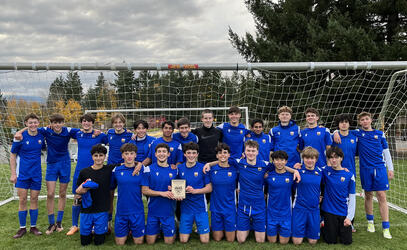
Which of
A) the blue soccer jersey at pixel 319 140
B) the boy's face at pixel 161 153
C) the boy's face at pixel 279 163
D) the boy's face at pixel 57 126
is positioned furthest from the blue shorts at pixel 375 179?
the boy's face at pixel 57 126

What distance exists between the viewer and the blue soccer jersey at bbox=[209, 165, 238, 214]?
134 inches

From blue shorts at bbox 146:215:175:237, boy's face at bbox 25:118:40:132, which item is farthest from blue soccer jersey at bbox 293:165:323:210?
boy's face at bbox 25:118:40:132

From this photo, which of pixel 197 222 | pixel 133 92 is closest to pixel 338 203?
pixel 197 222

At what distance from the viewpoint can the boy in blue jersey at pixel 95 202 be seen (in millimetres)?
3337

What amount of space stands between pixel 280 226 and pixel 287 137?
1224 millimetres

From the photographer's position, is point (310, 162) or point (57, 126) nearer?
point (310, 162)

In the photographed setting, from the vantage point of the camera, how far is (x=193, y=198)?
11.3 feet

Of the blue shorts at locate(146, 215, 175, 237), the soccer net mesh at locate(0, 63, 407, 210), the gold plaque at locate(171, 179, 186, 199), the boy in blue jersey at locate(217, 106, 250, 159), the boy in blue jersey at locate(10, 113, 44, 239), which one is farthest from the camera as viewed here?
the soccer net mesh at locate(0, 63, 407, 210)

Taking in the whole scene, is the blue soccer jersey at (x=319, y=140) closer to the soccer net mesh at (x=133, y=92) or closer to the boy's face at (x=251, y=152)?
the boy's face at (x=251, y=152)

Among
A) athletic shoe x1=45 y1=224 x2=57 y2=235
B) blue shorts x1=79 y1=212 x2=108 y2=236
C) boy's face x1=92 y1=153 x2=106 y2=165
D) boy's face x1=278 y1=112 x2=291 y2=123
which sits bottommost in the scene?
athletic shoe x1=45 y1=224 x2=57 y2=235

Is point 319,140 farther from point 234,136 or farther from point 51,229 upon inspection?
point 51,229

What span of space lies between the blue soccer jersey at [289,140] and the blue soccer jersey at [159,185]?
5.17ft

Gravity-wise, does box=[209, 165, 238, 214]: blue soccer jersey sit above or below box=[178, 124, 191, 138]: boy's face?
below

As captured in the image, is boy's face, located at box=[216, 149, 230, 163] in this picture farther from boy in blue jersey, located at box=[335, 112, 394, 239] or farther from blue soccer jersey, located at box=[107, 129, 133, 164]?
boy in blue jersey, located at box=[335, 112, 394, 239]
